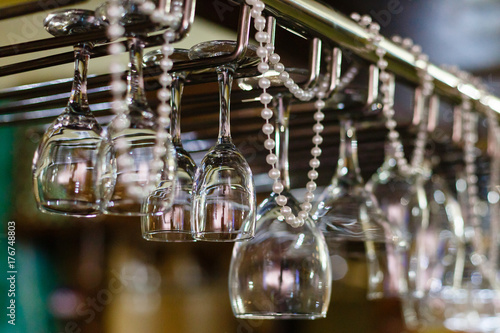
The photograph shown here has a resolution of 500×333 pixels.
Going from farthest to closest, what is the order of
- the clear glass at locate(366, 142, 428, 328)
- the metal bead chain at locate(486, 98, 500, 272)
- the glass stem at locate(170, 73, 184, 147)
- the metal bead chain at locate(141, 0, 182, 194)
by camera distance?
the metal bead chain at locate(486, 98, 500, 272)
the clear glass at locate(366, 142, 428, 328)
the glass stem at locate(170, 73, 184, 147)
the metal bead chain at locate(141, 0, 182, 194)

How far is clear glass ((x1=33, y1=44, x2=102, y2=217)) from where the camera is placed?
366mm

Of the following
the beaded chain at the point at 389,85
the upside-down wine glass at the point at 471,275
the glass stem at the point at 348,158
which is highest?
the beaded chain at the point at 389,85

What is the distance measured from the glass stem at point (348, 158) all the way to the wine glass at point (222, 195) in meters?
0.23

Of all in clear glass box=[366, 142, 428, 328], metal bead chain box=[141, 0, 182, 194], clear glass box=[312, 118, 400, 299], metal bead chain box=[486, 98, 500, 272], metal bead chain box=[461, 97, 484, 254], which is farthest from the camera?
metal bead chain box=[486, 98, 500, 272]

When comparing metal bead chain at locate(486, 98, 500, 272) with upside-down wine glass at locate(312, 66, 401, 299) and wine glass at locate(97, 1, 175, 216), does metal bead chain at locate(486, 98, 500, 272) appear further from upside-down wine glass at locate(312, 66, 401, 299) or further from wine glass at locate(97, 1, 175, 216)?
wine glass at locate(97, 1, 175, 216)

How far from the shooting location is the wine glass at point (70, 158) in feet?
1.20

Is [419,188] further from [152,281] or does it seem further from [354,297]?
[354,297]

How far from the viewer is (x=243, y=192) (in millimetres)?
415

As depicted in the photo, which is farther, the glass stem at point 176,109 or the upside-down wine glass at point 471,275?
the upside-down wine glass at point 471,275

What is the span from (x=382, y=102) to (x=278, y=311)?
243 mm

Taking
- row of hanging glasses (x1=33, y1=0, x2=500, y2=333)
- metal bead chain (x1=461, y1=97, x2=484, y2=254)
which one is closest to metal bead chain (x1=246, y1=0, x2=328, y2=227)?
row of hanging glasses (x1=33, y1=0, x2=500, y2=333)

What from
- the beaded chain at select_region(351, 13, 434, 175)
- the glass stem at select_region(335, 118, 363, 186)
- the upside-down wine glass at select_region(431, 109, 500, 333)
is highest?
the beaded chain at select_region(351, 13, 434, 175)

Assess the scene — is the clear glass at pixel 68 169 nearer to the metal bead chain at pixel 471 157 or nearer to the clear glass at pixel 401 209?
the clear glass at pixel 401 209

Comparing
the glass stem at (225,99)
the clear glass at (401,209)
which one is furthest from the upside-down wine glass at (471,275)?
the glass stem at (225,99)
